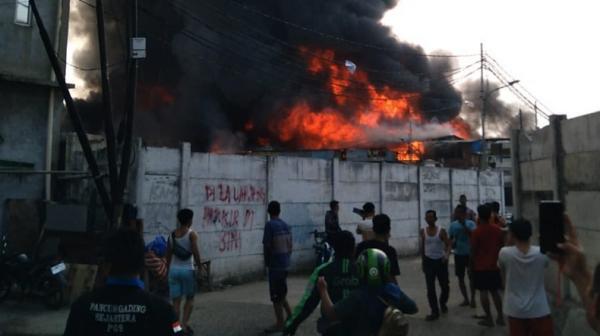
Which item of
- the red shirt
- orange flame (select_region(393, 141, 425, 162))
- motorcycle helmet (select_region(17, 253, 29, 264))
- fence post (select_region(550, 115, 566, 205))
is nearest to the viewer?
fence post (select_region(550, 115, 566, 205))

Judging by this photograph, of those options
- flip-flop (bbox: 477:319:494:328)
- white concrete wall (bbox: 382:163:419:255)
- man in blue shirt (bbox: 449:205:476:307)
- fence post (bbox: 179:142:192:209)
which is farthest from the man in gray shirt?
white concrete wall (bbox: 382:163:419:255)

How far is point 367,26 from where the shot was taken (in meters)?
29.4

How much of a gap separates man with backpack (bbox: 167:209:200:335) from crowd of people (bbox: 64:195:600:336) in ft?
0.04

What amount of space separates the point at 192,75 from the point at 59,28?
44.6 ft

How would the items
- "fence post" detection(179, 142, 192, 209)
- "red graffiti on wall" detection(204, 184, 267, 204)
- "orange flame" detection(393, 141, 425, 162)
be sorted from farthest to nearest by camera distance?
1. "orange flame" detection(393, 141, 425, 162)
2. "red graffiti on wall" detection(204, 184, 267, 204)
3. "fence post" detection(179, 142, 192, 209)

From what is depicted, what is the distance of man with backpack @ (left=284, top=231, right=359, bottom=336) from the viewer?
294cm

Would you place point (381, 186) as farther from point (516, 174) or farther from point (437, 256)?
point (437, 256)

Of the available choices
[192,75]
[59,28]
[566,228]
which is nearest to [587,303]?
[566,228]

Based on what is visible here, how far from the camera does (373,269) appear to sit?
9.05 feet

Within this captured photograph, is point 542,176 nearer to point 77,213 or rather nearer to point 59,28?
point 77,213

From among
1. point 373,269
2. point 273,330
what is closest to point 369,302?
point 373,269

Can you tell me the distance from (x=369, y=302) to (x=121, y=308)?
1423 mm

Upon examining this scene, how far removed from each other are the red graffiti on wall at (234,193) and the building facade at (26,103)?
182 inches

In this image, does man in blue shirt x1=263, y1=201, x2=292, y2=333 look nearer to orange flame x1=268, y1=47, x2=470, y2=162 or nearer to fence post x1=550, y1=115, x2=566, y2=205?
fence post x1=550, y1=115, x2=566, y2=205
